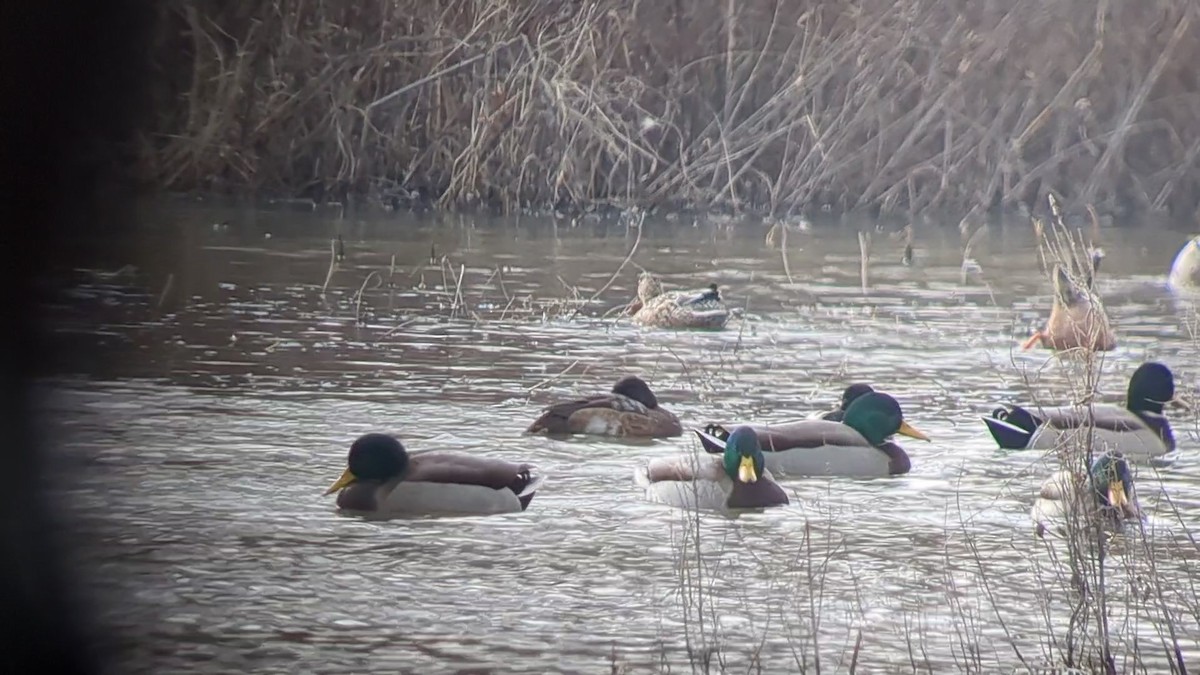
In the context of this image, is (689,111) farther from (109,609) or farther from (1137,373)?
(109,609)

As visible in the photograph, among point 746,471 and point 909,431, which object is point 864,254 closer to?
point 909,431

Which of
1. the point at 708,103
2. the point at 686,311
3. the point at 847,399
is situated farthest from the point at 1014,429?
Result: the point at 708,103

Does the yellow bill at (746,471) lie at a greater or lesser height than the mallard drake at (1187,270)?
lesser

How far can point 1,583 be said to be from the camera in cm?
638

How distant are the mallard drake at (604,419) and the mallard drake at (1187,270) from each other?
7.22 m

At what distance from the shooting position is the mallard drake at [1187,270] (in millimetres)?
14242

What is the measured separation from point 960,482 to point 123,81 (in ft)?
55.2

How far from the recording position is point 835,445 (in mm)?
7512

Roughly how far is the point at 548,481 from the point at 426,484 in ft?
1.90

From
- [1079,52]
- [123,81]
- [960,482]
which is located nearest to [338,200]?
[123,81]

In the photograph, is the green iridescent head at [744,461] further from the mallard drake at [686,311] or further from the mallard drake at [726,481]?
the mallard drake at [686,311]

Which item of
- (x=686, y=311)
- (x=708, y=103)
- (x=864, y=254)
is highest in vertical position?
(x=708, y=103)

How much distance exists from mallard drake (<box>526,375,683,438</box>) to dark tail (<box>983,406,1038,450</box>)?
1267mm

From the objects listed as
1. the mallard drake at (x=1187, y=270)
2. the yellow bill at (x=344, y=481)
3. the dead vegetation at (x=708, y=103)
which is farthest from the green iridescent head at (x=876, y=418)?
the dead vegetation at (x=708, y=103)
